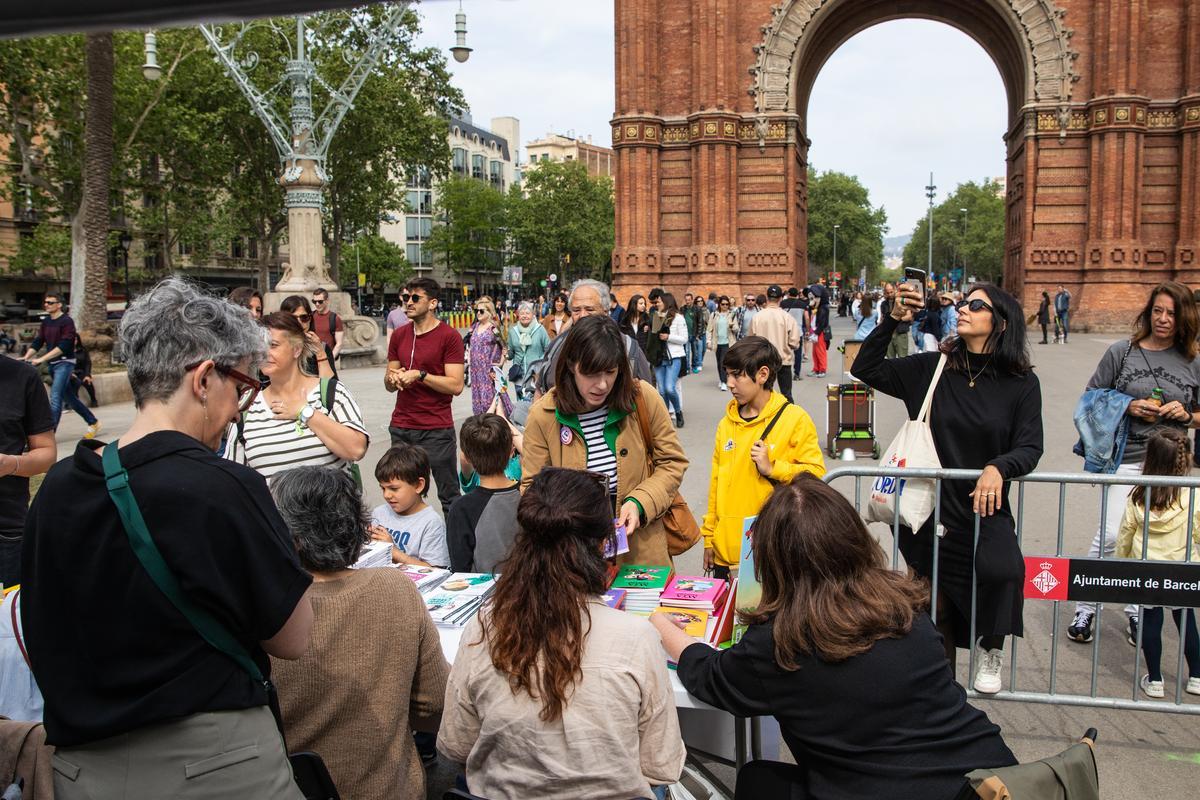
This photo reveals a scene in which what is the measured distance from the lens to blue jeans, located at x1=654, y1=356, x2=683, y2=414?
13.4m

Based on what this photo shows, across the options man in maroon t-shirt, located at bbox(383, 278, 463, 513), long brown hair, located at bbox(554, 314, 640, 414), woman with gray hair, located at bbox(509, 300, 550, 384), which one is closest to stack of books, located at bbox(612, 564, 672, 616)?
long brown hair, located at bbox(554, 314, 640, 414)

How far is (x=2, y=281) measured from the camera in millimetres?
51594

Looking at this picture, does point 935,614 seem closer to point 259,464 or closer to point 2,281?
point 259,464

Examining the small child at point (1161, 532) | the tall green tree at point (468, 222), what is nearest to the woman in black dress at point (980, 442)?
the small child at point (1161, 532)

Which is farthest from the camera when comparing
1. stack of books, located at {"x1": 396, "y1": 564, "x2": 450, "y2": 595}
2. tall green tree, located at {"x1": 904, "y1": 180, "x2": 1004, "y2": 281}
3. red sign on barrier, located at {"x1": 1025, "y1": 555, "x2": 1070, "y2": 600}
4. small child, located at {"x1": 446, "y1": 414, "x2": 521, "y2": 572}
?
tall green tree, located at {"x1": 904, "y1": 180, "x2": 1004, "y2": 281}

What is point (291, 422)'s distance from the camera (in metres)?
4.79

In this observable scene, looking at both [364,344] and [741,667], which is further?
[364,344]

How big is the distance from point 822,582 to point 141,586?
1739 mm

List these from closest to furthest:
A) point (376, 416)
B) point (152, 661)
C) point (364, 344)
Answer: point (152, 661)
point (376, 416)
point (364, 344)

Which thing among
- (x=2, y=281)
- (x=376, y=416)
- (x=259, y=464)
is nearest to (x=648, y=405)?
(x=259, y=464)

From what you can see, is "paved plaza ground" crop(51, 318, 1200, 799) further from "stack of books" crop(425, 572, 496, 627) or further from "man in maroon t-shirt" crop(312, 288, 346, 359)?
"man in maroon t-shirt" crop(312, 288, 346, 359)

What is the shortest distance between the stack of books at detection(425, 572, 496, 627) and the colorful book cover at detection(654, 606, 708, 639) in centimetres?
69

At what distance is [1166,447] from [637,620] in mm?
3716

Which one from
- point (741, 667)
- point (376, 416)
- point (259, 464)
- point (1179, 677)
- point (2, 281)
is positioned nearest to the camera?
point (741, 667)
